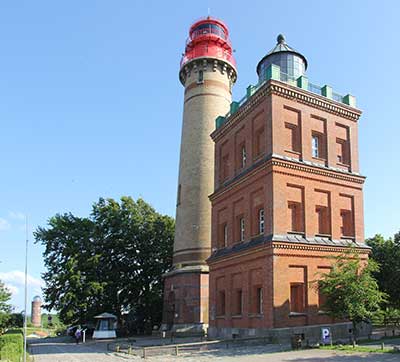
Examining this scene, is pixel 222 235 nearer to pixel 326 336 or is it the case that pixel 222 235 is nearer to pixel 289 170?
Answer: pixel 289 170

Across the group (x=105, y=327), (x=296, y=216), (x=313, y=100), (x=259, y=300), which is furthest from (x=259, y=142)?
(x=105, y=327)

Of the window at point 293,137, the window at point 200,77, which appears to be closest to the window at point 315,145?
the window at point 293,137

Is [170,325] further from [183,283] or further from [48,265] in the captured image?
[48,265]

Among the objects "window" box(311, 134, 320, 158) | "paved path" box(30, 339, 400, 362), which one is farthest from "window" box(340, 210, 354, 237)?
"paved path" box(30, 339, 400, 362)

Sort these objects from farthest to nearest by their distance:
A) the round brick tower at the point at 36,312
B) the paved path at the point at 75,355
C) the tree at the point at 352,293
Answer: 1. the round brick tower at the point at 36,312
2. the paved path at the point at 75,355
3. the tree at the point at 352,293

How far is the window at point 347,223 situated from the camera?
2827 centimetres

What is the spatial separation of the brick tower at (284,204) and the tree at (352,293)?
2.48 metres

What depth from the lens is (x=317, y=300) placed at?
25281mm

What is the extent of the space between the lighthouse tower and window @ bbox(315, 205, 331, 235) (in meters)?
11.7

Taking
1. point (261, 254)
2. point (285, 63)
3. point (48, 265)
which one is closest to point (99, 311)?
point (48, 265)

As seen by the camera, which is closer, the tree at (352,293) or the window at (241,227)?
the tree at (352,293)

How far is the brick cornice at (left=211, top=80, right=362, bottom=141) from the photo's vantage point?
2689 cm

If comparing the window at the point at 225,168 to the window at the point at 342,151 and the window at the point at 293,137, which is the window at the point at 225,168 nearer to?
the window at the point at 293,137

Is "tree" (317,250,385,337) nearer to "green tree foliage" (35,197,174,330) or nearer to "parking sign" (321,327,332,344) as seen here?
"parking sign" (321,327,332,344)
